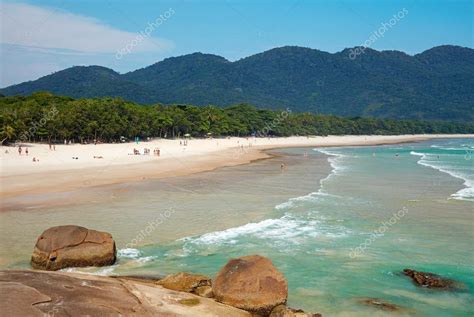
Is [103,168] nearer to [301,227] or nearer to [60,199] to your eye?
[60,199]

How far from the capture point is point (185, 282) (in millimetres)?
12688

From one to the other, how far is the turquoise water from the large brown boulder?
154 cm

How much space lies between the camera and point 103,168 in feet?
151

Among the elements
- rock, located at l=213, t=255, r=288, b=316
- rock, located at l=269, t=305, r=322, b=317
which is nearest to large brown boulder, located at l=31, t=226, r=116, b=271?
rock, located at l=213, t=255, r=288, b=316

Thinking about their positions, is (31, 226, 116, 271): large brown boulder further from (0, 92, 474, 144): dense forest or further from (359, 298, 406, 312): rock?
(0, 92, 474, 144): dense forest

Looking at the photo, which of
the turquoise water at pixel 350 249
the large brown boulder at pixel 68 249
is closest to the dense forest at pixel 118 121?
the turquoise water at pixel 350 249

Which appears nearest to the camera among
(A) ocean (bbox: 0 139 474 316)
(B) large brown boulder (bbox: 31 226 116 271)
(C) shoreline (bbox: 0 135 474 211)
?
(A) ocean (bbox: 0 139 474 316)

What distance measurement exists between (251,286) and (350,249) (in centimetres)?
834

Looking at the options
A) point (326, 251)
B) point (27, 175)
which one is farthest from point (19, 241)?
point (27, 175)

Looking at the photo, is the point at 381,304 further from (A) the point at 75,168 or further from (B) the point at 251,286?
(A) the point at 75,168

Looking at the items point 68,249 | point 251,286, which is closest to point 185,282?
point 251,286

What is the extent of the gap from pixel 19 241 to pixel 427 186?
31.6 metres

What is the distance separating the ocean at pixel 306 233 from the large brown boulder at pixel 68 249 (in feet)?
1.68

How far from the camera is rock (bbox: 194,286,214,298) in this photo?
12133 mm
